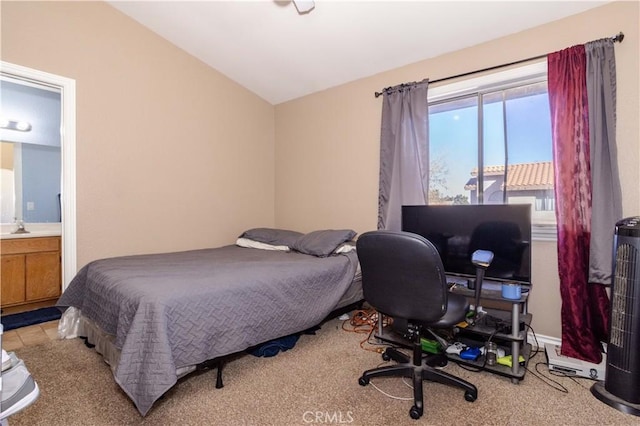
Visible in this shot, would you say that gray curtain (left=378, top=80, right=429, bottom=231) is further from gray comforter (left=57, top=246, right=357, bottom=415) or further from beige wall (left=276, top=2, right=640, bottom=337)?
gray comforter (left=57, top=246, right=357, bottom=415)

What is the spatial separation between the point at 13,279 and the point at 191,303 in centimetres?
277

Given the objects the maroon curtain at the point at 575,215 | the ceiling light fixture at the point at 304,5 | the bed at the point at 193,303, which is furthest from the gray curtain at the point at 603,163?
the ceiling light fixture at the point at 304,5

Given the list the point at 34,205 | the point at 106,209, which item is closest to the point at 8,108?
the point at 34,205

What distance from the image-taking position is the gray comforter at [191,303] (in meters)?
1.56

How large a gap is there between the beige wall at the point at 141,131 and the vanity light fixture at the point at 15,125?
1.54 m

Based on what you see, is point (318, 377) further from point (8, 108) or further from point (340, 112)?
point (8, 108)

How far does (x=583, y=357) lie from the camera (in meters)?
2.11

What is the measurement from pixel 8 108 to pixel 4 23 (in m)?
1.54

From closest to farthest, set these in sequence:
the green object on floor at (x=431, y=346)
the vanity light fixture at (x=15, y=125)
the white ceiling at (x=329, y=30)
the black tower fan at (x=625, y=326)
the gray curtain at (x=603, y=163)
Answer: the black tower fan at (x=625, y=326), the gray curtain at (x=603, y=163), the green object on floor at (x=431, y=346), the white ceiling at (x=329, y=30), the vanity light fixture at (x=15, y=125)

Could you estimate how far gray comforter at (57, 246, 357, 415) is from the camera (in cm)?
156

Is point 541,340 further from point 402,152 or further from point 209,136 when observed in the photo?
point 209,136

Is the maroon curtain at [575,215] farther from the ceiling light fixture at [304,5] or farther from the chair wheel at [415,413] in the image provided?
the ceiling light fixture at [304,5]

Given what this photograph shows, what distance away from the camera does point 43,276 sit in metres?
3.34

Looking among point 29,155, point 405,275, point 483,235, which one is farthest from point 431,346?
point 29,155
